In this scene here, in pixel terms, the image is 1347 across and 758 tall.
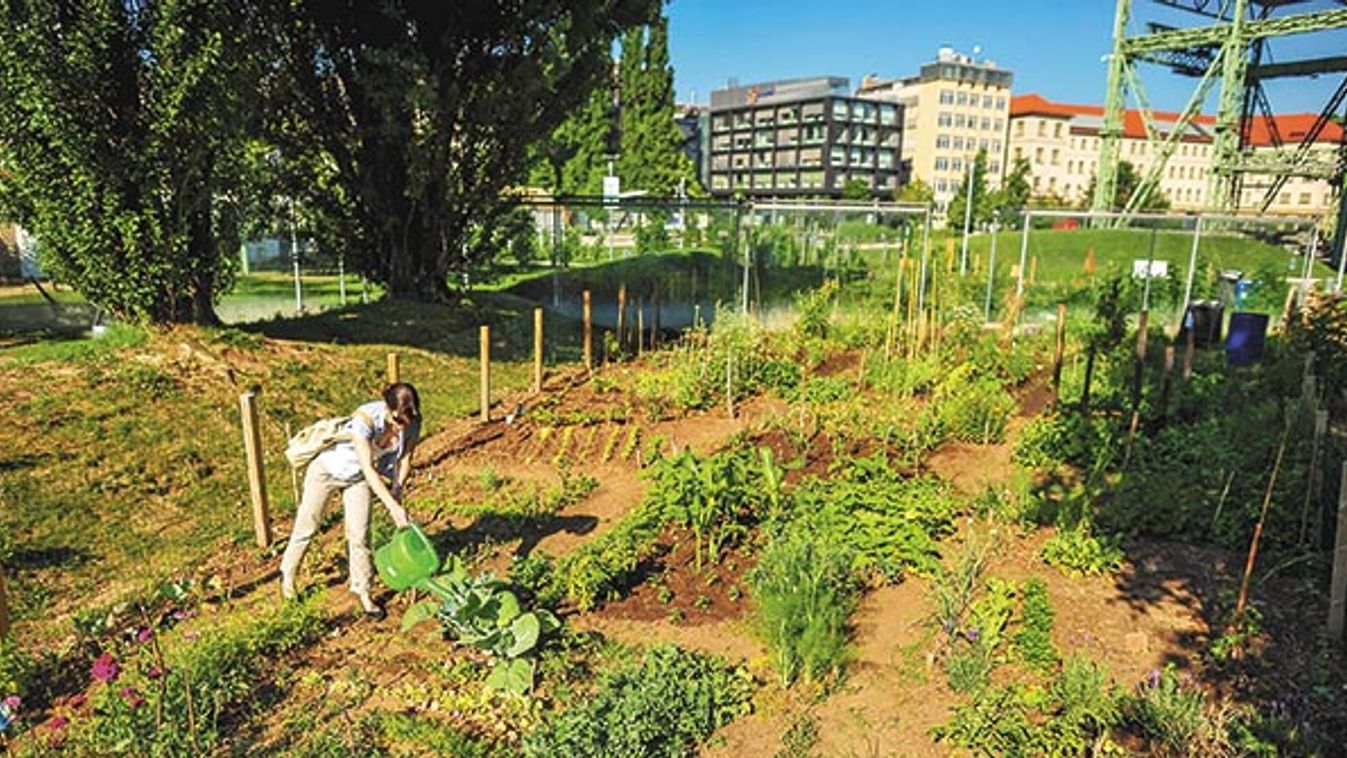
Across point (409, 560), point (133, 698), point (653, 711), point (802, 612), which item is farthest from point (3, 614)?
point (802, 612)

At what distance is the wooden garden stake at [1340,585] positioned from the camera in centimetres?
406

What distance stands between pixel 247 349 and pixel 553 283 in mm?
8199

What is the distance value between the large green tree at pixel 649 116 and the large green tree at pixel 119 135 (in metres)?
39.7

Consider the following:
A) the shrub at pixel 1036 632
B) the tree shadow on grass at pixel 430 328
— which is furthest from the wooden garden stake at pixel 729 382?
the shrub at pixel 1036 632

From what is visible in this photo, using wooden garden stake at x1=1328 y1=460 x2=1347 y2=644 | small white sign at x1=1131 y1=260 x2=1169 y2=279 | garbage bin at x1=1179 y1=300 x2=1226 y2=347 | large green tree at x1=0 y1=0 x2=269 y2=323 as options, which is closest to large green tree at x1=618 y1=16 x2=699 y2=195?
small white sign at x1=1131 y1=260 x2=1169 y2=279

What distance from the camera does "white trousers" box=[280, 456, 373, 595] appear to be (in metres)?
4.42

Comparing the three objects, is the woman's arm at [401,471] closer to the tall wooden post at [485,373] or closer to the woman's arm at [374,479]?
the woman's arm at [374,479]

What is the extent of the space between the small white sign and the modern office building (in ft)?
223

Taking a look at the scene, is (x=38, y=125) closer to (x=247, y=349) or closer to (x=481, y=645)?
(x=247, y=349)

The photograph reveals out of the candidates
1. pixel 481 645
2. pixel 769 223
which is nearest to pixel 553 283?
pixel 769 223

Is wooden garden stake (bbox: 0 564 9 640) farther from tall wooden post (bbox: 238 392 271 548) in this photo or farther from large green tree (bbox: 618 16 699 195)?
large green tree (bbox: 618 16 699 195)

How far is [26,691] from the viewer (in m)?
3.71

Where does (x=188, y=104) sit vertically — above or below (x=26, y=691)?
above

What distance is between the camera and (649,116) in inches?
1882
